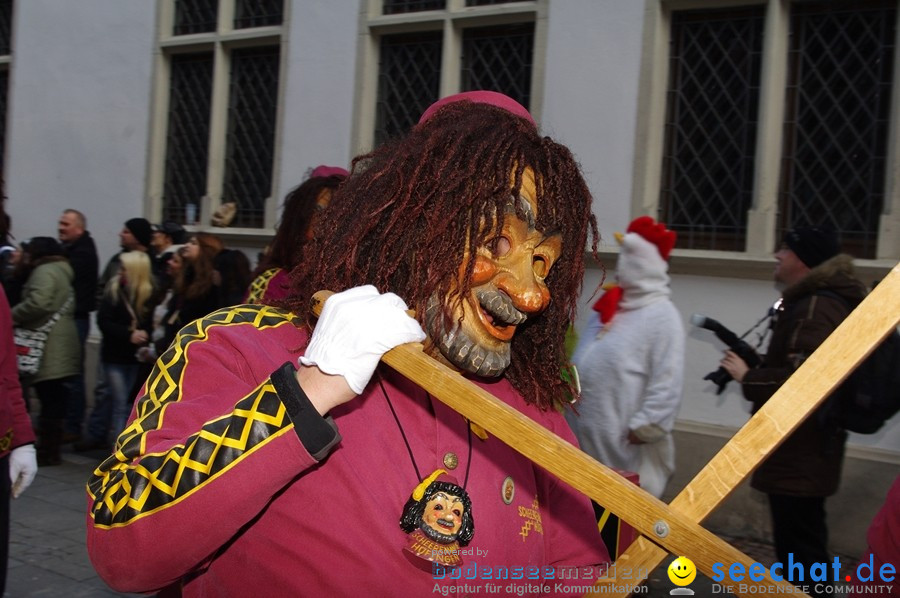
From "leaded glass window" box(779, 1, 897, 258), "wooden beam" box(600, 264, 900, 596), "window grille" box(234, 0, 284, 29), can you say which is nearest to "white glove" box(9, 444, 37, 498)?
"wooden beam" box(600, 264, 900, 596)

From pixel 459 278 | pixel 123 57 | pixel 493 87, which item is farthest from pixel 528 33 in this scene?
pixel 459 278

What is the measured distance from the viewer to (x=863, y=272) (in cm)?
563

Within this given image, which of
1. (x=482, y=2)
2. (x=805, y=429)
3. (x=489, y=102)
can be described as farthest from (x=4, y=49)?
(x=489, y=102)

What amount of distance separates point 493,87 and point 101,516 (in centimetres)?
653

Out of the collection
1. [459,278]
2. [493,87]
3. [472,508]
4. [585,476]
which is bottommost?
[472,508]

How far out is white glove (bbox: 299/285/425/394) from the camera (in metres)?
1.43

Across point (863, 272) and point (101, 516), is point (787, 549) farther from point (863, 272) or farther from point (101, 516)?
point (101, 516)

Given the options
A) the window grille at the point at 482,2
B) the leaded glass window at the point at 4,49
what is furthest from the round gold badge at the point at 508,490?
the leaded glass window at the point at 4,49

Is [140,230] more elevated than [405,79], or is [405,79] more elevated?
[405,79]

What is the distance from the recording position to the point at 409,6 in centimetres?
797

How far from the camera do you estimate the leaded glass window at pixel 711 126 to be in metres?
6.43

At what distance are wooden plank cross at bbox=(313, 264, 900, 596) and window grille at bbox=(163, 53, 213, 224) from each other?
8471 mm

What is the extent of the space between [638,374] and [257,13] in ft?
20.1

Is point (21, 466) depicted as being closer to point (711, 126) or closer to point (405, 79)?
point (711, 126)
